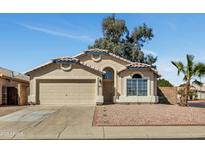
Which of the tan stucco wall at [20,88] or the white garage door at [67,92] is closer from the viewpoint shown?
the white garage door at [67,92]

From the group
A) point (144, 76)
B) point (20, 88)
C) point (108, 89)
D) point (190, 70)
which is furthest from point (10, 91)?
point (190, 70)

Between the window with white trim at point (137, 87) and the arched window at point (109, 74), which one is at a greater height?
the arched window at point (109, 74)

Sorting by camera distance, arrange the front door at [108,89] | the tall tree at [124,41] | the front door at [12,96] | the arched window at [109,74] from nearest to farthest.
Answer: the front door at [108,89], the arched window at [109,74], the front door at [12,96], the tall tree at [124,41]

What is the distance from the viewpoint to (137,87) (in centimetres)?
2292

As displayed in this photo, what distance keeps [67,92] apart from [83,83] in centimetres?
123

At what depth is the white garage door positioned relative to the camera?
21481mm

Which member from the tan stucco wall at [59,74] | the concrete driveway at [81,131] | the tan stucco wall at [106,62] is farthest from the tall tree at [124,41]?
the concrete driveway at [81,131]

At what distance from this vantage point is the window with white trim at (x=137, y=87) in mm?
22891

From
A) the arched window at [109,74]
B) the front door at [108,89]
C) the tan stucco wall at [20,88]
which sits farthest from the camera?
the arched window at [109,74]

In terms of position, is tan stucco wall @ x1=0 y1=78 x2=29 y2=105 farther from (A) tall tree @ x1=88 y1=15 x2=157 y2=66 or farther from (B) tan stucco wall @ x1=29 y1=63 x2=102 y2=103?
(A) tall tree @ x1=88 y1=15 x2=157 y2=66

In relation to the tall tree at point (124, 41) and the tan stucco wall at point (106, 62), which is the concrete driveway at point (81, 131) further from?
the tall tree at point (124, 41)

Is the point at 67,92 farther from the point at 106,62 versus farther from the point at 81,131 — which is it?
the point at 81,131
